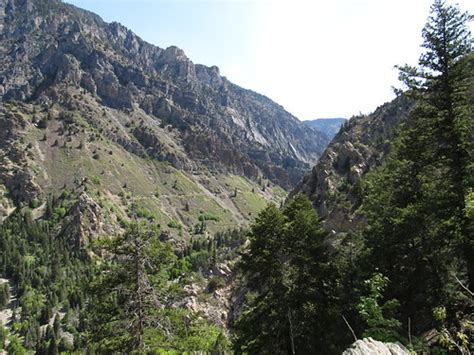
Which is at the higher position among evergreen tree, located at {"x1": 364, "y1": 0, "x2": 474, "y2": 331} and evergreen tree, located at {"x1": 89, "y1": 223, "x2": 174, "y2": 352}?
evergreen tree, located at {"x1": 364, "y1": 0, "x2": 474, "y2": 331}

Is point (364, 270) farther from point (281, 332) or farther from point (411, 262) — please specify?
point (281, 332)

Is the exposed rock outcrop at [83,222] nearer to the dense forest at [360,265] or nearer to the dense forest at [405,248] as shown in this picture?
the dense forest at [360,265]

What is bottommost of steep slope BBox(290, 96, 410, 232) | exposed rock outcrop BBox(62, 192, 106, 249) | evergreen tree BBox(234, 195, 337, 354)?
exposed rock outcrop BBox(62, 192, 106, 249)

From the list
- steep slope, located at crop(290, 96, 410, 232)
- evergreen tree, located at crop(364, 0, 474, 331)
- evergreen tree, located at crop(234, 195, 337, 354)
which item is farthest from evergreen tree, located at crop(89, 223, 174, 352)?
steep slope, located at crop(290, 96, 410, 232)

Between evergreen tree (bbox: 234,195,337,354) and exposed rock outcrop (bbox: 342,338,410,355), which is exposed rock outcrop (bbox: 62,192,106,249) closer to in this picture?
evergreen tree (bbox: 234,195,337,354)

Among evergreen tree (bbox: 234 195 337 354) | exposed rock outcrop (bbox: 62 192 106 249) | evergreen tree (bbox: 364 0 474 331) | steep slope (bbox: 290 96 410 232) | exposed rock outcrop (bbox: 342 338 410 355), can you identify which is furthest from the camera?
exposed rock outcrop (bbox: 62 192 106 249)

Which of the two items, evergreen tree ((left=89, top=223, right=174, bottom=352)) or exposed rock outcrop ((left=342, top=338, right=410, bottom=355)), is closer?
exposed rock outcrop ((left=342, top=338, right=410, bottom=355))

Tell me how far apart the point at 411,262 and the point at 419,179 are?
5.51 m

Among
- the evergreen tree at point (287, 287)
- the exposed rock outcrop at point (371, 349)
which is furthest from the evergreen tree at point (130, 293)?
the exposed rock outcrop at point (371, 349)

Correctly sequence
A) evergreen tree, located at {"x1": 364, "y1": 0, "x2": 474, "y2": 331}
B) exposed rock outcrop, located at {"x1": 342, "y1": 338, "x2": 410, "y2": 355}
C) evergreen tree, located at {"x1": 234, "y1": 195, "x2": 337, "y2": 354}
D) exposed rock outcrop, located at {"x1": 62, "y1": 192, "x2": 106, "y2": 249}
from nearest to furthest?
exposed rock outcrop, located at {"x1": 342, "y1": 338, "x2": 410, "y2": 355} → evergreen tree, located at {"x1": 364, "y1": 0, "x2": 474, "y2": 331} → evergreen tree, located at {"x1": 234, "y1": 195, "x2": 337, "y2": 354} → exposed rock outcrop, located at {"x1": 62, "y1": 192, "x2": 106, "y2": 249}

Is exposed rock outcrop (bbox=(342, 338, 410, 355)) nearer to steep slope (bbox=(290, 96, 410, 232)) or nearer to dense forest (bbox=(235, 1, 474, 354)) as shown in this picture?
dense forest (bbox=(235, 1, 474, 354))

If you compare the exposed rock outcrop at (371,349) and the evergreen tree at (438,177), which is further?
the evergreen tree at (438,177)

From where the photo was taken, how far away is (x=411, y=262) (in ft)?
76.2

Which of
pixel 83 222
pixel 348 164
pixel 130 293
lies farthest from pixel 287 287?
pixel 83 222
